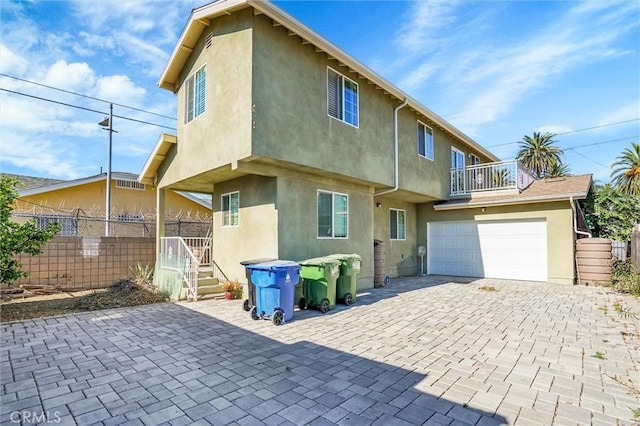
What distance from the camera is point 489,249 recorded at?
13.3m

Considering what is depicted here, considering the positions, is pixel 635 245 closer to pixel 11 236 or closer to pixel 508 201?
pixel 508 201

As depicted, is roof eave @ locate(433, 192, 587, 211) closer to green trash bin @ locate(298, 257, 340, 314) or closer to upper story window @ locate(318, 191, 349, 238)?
upper story window @ locate(318, 191, 349, 238)

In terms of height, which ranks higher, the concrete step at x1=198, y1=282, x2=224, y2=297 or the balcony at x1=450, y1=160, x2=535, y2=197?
the balcony at x1=450, y1=160, x2=535, y2=197

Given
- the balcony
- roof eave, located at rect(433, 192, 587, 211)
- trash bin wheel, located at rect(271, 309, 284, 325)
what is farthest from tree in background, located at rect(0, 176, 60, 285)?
the balcony

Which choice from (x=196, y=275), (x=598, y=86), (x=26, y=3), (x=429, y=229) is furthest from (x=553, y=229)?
(x=26, y=3)

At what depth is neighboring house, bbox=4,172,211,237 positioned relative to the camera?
43.3 feet

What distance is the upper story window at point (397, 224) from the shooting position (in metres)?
13.6

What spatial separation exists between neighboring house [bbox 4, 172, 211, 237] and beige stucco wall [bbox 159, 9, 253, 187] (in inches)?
203

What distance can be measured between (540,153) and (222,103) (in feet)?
112

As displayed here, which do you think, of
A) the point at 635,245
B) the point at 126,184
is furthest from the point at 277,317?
the point at 126,184

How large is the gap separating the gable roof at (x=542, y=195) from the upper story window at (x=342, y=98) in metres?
7.09

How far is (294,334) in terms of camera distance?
5594 mm

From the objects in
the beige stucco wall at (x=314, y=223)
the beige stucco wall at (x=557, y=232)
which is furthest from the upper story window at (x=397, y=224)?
the beige stucco wall at (x=557, y=232)

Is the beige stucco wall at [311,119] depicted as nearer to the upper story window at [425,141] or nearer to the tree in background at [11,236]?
the upper story window at [425,141]
